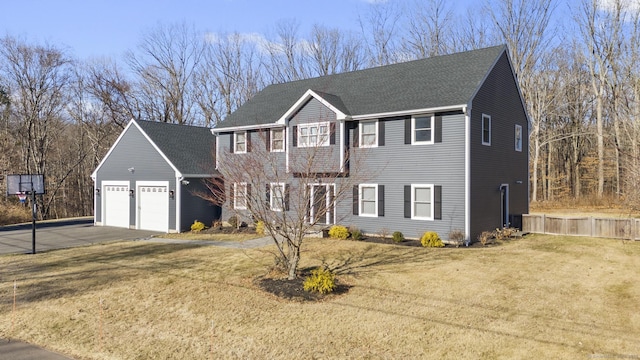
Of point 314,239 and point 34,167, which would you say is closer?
point 314,239

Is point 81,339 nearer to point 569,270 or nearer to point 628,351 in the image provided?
point 628,351

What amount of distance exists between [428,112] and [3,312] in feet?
52.0

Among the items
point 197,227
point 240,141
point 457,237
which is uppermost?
point 240,141

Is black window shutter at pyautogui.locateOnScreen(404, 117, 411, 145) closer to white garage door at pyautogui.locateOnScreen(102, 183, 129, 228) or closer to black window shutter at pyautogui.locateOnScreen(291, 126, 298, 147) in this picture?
black window shutter at pyautogui.locateOnScreen(291, 126, 298, 147)

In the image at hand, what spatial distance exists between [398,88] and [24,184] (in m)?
17.5

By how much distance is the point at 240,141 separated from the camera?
2423 cm

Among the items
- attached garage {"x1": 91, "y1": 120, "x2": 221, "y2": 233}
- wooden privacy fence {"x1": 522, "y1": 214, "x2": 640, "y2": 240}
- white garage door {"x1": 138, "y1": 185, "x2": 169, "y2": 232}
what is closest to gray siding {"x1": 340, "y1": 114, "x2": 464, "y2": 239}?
wooden privacy fence {"x1": 522, "y1": 214, "x2": 640, "y2": 240}

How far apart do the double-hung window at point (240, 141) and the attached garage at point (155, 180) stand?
2.00 meters

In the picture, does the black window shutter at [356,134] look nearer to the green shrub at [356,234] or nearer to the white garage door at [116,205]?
the green shrub at [356,234]

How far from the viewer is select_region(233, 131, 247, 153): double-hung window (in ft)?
78.9

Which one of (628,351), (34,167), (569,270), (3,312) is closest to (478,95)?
(569,270)

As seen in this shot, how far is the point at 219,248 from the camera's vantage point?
56.5 feet

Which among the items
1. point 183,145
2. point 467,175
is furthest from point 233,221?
point 467,175

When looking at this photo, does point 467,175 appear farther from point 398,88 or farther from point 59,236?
point 59,236
